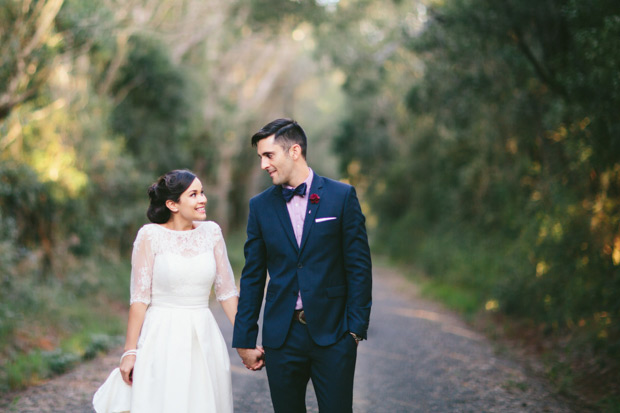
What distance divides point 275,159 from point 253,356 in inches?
47.0

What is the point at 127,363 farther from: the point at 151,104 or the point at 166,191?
the point at 151,104

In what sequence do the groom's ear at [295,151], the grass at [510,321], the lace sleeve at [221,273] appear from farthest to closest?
1. the grass at [510,321]
2. the lace sleeve at [221,273]
3. the groom's ear at [295,151]

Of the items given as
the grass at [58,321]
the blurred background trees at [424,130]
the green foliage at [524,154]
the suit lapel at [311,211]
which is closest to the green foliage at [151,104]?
the blurred background trees at [424,130]

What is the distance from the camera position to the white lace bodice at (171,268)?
163 inches

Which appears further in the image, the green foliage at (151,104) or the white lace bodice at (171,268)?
the green foliage at (151,104)

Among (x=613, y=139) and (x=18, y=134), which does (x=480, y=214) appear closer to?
(x=613, y=139)

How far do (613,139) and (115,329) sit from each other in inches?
303

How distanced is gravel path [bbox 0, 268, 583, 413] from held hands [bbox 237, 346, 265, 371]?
2419mm

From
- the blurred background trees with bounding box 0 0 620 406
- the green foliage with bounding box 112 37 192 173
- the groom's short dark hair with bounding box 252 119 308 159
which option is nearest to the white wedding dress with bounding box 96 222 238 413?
the groom's short dark hair with bounding box 252 119 308 159

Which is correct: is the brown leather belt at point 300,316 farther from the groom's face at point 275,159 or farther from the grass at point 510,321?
the grass at point 510,321

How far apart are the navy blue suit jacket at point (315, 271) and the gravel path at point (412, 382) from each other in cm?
269

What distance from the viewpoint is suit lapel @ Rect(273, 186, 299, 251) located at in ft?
12.4

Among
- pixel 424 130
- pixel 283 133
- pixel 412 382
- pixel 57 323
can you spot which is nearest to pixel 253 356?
pixel 283 133

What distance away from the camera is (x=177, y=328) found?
4109 millimetres
